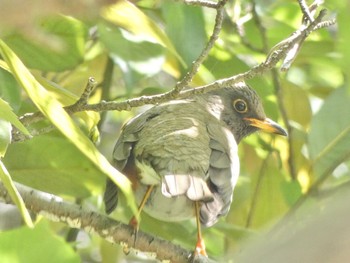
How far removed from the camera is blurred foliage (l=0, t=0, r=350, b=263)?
9.64 ft

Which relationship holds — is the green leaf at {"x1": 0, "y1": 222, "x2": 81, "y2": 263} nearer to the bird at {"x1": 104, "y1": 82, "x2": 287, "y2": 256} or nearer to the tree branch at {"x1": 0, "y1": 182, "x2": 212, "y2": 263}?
the tree branch at {"x1": 0, "y1": 182, "x2": 212, "y2": 263}

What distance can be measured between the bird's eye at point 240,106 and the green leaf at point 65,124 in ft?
7.22

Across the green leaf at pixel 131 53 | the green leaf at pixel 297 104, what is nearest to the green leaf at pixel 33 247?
the green leaf at pixel 131 53

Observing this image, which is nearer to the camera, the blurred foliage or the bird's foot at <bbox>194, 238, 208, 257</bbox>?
the bird's foot at <bbox>194, 238, 208, 257</bbox>

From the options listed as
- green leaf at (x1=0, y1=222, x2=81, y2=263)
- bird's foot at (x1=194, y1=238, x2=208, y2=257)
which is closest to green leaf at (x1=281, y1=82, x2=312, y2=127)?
bird's foot at (x1=194, y1=238, x2=208, y2=257)

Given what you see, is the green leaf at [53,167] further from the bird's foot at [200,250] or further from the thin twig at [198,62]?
the thin twig at [198,62]

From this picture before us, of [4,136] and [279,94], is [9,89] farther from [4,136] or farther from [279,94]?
[279,94]

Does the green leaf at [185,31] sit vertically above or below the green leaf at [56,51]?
above

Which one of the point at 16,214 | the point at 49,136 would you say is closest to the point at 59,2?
the point at 49,136

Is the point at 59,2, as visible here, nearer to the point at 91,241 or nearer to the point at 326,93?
the point at 91,241

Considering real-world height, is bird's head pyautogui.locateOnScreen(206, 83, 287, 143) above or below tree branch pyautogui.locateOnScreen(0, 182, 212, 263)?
below

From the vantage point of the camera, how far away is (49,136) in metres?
3.01

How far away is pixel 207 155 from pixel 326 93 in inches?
55.1

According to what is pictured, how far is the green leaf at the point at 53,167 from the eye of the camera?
9.59ft
